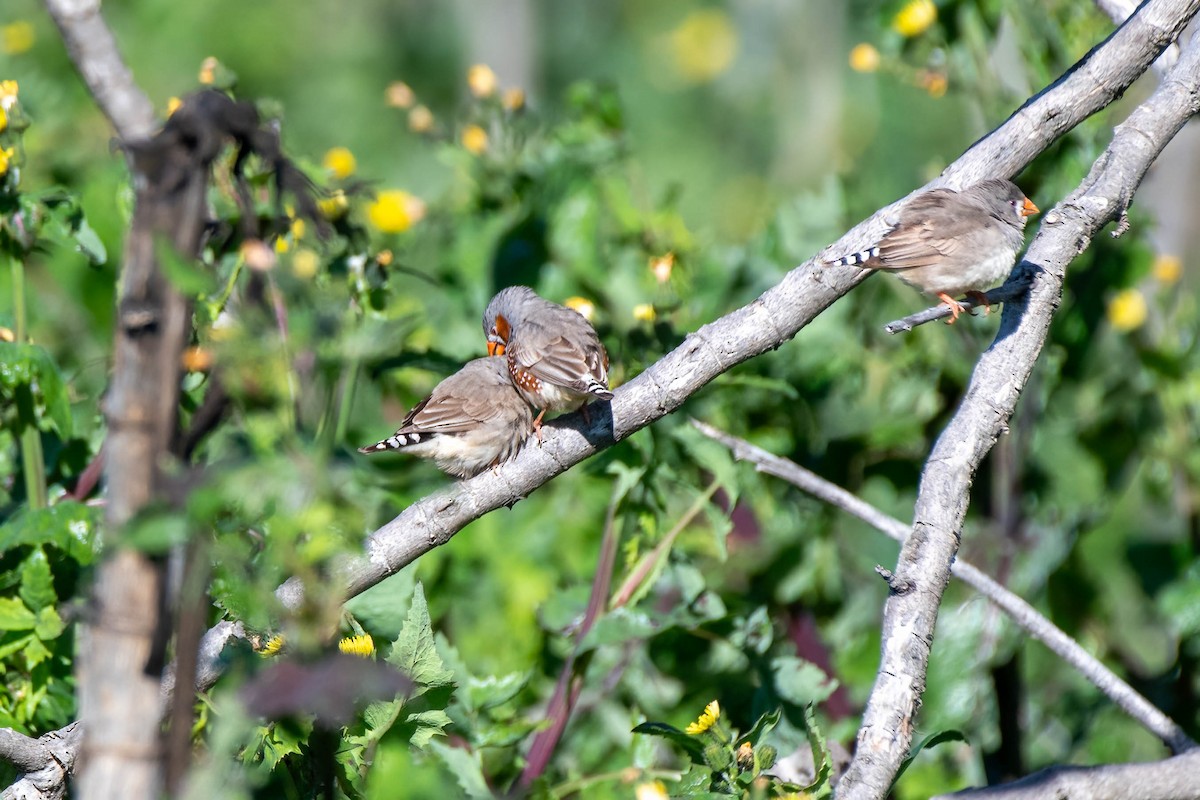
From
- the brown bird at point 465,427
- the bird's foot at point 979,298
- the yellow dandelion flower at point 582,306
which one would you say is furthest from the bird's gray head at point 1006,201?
the brown bird at point 465,427

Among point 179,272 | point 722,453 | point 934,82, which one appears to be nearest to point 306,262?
point 722,453

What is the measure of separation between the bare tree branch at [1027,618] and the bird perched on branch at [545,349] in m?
0.36

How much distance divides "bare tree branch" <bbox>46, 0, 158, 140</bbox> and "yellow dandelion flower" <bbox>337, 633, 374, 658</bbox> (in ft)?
5.91

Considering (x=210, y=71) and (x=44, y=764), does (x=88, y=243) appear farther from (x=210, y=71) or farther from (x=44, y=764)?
(x=44, y=764)

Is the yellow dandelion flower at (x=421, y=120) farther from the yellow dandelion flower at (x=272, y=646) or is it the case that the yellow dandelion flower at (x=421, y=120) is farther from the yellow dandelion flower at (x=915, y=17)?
the yellow dandelion flower at (x=272, y=646)

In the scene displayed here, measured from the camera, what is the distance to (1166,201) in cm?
557

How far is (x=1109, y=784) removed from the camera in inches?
102

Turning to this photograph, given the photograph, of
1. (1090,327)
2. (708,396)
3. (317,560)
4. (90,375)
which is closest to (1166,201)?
(1090,327)

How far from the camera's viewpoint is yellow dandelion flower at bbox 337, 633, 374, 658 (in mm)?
2201

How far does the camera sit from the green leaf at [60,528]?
2.68 meters

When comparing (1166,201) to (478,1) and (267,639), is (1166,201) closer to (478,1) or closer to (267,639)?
(267,639)

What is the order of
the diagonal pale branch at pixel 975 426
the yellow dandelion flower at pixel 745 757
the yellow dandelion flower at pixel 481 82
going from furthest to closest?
the yellow dandelion flower at pixel 481 82 → the yellow dandelion flower at pixel 745 757 → the diagonal pale branch at pixel 975 426

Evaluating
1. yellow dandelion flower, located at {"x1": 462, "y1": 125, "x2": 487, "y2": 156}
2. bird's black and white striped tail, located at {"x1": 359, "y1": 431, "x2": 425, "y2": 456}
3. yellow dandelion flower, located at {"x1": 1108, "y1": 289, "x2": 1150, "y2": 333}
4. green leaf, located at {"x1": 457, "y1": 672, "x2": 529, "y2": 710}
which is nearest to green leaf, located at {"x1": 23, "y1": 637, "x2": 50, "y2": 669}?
bird's black and white striped tail, located at {"x1": 359, "y1": 431, "x2": 425, "y2": 456}

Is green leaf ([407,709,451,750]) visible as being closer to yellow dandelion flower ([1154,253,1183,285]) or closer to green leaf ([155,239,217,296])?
green leaf ([155,239,217,296])
